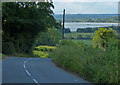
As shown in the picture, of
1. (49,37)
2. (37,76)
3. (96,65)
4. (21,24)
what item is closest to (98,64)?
(96,65)

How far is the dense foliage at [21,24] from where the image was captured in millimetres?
44003

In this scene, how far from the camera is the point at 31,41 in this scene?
50.5 meters

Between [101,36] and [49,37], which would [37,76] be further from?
[49,37]

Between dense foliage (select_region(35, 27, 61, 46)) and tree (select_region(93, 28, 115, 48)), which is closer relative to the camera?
tree (select_region(93, 28, 115, 48))

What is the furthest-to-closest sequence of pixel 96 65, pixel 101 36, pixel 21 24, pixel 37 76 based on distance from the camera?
pixel 21 24, pixel 101 36, pixel 37 76, pixel 96 65

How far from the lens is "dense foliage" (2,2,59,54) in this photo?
4400 cm

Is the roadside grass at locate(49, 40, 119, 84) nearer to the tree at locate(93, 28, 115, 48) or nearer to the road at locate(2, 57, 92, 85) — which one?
the road at locate(2, 57, 92, 85)

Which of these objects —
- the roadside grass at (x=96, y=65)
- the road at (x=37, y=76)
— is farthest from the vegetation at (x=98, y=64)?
the road at (x=37, y=76)

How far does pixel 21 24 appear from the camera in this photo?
46.1m

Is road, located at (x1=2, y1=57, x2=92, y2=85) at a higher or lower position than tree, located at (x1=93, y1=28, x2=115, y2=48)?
lower

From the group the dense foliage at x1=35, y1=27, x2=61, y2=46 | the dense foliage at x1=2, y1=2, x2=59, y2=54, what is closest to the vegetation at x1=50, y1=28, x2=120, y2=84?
the dense foliage at x1=2, y1=2, x2=59, y2=54

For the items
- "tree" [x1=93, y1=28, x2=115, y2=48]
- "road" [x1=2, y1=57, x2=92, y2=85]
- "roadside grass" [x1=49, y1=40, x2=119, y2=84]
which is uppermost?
"tree" [x1=93, y1=28, x2=115, y2=48]

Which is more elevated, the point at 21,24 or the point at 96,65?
the point at 21,24

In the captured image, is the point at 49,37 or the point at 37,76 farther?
the point at 49,37
